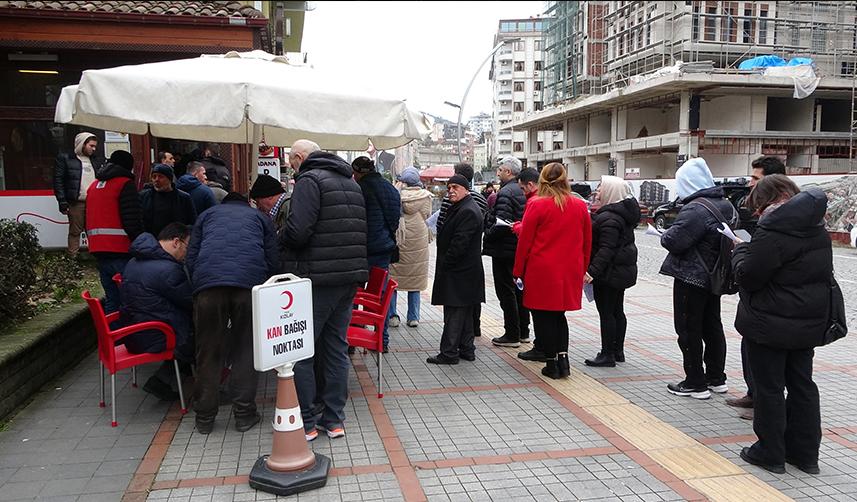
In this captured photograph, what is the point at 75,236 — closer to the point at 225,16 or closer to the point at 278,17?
the point at 225,16

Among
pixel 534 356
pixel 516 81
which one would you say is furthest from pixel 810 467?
pixel 516 81

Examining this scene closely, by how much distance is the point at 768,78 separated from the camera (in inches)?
1491

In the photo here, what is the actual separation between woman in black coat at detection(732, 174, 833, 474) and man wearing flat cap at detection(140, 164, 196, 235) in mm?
4812

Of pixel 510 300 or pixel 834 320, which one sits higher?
pixel 834 320

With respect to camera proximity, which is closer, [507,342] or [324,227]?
[324,227]

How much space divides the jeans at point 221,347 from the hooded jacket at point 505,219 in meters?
2.91

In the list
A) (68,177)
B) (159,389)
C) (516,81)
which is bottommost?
(159,389)

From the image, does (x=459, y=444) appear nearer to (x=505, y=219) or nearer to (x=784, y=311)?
(x=784, y=311)

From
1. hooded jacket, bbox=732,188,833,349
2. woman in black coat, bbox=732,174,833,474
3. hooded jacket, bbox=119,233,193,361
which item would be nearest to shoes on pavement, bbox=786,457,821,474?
woman in black coat, bbox=732,174,833,474

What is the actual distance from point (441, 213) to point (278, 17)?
16869mm

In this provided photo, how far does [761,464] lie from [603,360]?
7.48ft

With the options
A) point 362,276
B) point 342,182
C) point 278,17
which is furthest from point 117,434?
point 278,17

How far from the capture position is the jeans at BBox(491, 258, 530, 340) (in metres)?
6.79

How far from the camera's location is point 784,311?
371 cm
